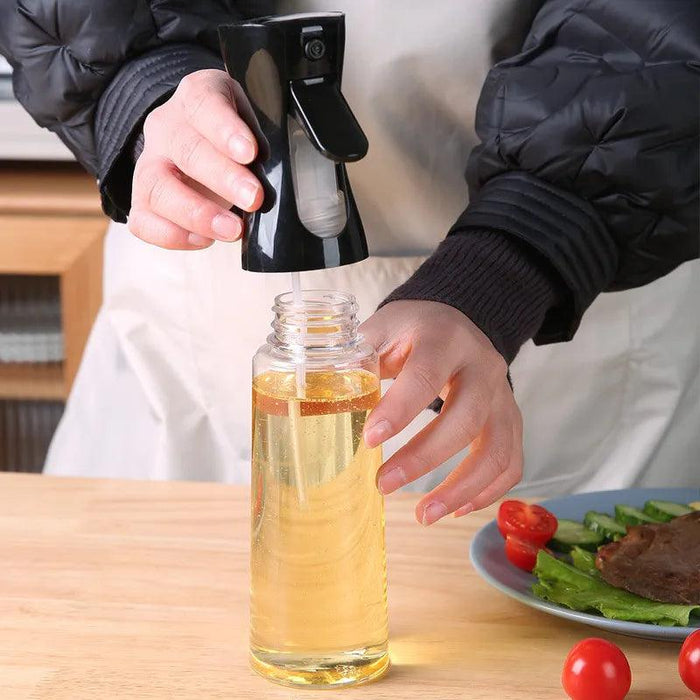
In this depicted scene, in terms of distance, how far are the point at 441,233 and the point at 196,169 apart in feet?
1.58

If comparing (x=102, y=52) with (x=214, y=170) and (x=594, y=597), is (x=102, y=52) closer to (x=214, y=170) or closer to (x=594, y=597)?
(x=214, y=170)

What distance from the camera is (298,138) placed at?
1.88 feet

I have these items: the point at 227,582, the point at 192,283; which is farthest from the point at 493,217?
the point at 192,283

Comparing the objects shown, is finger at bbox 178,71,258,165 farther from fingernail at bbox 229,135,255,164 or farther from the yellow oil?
the yellow oil

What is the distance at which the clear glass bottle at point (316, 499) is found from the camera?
623 millimetres

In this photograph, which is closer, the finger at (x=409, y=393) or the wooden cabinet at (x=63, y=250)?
the finger at (x=409, y=393)

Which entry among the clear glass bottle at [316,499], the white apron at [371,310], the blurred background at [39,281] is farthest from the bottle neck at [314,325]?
the blurred background at [39,281]

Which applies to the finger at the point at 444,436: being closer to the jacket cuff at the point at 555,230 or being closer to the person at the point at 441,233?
the person at the point at 441,233

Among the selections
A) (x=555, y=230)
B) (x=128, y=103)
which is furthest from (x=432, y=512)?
(x=128, y=103)

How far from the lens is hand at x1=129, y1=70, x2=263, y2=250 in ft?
1.98

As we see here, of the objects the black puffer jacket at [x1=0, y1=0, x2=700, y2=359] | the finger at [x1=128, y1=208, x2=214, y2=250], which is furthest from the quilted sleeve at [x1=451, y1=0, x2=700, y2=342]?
the finger at [x1=128, y1=208, x2=214, y2=250]

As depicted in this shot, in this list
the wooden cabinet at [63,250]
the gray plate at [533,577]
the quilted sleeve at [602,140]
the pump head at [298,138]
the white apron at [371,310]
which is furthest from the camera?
the wooden cabinet at [63,250]

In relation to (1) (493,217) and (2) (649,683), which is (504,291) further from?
(2) (649,683)

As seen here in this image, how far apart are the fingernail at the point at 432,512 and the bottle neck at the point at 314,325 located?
107 mm
